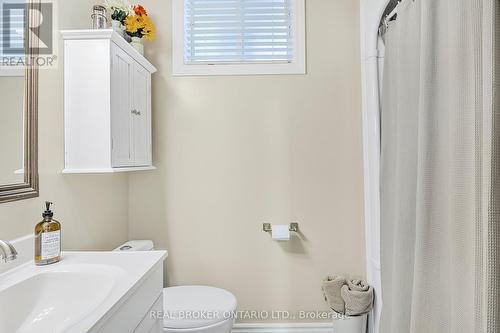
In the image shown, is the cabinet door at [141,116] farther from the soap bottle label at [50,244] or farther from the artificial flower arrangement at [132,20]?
the soap bottle label at [50,244]

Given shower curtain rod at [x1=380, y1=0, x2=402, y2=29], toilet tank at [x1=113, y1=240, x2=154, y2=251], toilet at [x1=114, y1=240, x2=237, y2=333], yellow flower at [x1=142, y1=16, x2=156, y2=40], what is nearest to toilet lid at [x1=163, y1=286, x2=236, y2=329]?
toilet at [x1=114, y1=240, x2=237, y2=333]

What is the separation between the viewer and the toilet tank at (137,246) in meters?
1.75

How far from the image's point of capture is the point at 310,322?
6.47 feet

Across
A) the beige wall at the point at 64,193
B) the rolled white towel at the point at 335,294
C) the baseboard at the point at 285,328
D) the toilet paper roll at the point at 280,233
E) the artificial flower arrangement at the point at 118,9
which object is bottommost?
the baseboard at the point at 285,328

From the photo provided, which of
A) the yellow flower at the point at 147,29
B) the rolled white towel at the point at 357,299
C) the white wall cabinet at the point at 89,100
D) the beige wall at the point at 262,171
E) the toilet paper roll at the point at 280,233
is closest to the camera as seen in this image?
the white wall cabinet at the point at 89,100

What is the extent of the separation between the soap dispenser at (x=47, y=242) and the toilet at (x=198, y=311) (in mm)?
634

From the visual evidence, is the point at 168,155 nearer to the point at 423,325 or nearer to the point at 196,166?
the point at 196,166

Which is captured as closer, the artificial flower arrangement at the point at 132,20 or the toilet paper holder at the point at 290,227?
the artificial flower arrangement at the point at 132,20

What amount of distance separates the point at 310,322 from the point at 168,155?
1.53 m

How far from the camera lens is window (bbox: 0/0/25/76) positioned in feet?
3.45

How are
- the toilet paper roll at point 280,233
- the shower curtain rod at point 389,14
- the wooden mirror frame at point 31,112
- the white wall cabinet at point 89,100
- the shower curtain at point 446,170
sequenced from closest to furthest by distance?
the shower curtain at point 446,170 < the wooden mirror frame at point 31,112 < the white wall cabinet at point 89,100 < the shower curtain rod at point 389,14 < the toilet paper roll at point 280,233

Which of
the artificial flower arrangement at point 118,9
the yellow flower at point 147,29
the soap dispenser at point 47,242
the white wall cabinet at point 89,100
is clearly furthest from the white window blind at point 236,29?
the soap dispenser at point 47,242

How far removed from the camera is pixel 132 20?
1693 mm

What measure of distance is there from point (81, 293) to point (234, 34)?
181cm
